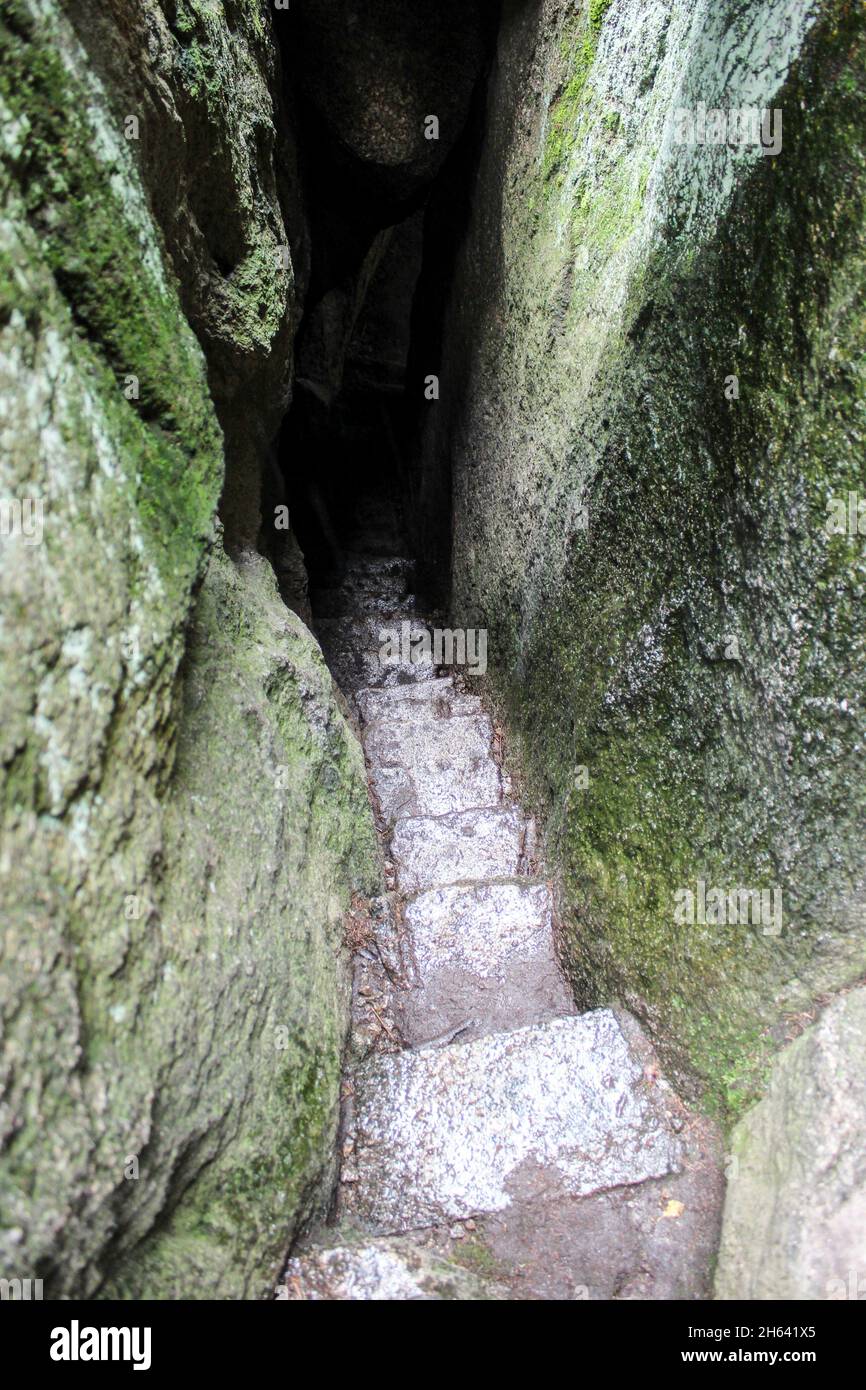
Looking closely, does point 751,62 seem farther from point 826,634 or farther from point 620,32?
point 826,634

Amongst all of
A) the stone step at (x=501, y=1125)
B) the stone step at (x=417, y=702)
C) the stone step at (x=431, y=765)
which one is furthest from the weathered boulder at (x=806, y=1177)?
the stone step at (x=417, y=702)

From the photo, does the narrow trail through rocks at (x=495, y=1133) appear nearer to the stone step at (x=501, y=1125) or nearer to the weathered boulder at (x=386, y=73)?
the stone step at (x=501, y=1125)

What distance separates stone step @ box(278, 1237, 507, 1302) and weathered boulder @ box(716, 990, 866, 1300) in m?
0.62

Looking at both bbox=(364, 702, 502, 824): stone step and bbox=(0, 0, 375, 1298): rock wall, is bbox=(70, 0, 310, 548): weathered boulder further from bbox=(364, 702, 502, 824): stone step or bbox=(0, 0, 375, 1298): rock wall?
bbox=(364, 702, 502, 824): stone step

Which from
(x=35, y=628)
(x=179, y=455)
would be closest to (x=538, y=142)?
(x=179, y=455)

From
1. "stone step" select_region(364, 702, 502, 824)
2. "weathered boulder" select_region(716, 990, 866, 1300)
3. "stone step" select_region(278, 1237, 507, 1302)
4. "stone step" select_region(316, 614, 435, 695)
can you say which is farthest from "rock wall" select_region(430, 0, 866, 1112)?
"stone step" select_region(316, 614, 435, 695)

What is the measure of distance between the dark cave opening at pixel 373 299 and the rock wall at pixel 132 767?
2.48 meters

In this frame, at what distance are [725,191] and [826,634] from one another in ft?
4.44

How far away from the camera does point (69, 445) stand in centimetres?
154

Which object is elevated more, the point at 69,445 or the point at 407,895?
the point at 69,445

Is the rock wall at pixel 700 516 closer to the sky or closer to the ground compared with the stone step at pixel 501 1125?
closer to the sky

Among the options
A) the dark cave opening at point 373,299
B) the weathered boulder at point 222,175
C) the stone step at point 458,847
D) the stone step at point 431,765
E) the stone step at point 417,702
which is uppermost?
the dark cave opening at point 373,299

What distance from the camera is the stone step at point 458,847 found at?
3.82m
